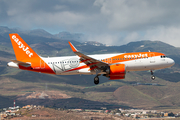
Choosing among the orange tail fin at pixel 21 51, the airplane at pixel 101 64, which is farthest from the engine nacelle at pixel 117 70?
the orange tail fin at pixel 21 51

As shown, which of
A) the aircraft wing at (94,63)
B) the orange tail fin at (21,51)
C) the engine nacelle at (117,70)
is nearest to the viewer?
the aircraft wing at (94,63)

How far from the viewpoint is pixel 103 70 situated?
5647 cm

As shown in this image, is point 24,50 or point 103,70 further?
point 24,50

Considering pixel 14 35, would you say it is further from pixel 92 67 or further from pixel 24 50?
pixel 92 67

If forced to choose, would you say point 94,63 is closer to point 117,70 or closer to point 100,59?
point 100,59

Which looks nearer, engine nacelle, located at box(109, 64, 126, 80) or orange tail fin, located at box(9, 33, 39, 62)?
engine nacelle, located at box(109, 64, 126, 80)

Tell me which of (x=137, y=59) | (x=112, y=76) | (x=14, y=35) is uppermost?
(x=14, y=35)

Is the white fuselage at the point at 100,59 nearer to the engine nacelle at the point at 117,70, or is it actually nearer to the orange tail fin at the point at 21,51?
the engine nacelle at the point at 117,70

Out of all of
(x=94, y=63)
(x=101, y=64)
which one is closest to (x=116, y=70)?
(x=101, y=64)

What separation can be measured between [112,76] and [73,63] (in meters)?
9.35

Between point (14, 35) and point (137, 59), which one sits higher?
point (14, 35)

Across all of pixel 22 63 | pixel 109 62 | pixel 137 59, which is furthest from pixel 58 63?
pixel 137 59

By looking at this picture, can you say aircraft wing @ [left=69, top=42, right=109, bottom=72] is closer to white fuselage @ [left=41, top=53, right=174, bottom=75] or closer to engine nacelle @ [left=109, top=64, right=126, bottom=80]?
white fuselage @ [left=41, top=53, right=174, bottom=75]

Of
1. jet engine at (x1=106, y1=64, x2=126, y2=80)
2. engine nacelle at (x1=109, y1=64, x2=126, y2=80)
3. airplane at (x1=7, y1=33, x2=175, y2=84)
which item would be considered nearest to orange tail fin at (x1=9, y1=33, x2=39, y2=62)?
airplane at (x1=7, y1=33, x2=175, y2=84)
